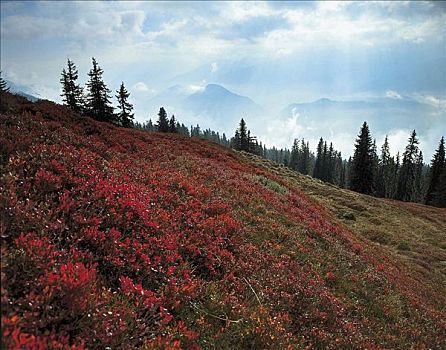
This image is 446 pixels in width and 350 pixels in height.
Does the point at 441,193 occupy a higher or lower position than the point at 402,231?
higher

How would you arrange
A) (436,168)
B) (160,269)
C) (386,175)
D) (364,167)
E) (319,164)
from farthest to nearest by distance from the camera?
(319,164)
(386,175)
(436,168)
(364,167)
(160,269)

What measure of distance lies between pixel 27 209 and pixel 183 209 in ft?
15.2

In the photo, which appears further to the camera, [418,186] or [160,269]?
[418,186]

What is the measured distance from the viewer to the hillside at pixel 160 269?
4449 millimetres

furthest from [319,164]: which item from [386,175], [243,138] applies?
[243,138]

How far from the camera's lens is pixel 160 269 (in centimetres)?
627

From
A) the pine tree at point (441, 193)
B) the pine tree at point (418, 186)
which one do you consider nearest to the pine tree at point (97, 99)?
the pine tree at point (441, 193)

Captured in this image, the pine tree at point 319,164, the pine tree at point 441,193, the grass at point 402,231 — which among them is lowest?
the grass at point 402,231

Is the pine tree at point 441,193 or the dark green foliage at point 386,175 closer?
the pine tree at point 441,193

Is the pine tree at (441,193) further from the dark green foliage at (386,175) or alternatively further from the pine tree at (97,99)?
the pine tree at (97,99)

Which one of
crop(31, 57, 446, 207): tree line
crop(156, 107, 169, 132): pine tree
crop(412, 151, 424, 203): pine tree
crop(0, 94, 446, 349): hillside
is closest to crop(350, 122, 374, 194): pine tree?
crop(31, 57, 446, 207): tree line

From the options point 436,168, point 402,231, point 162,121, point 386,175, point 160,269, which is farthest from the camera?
point 386,175

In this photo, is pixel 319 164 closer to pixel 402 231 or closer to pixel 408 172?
pixel 408 172

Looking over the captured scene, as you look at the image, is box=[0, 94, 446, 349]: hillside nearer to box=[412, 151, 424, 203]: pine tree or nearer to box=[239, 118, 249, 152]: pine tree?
box=[239, 118, 249, 152]: pine tree
